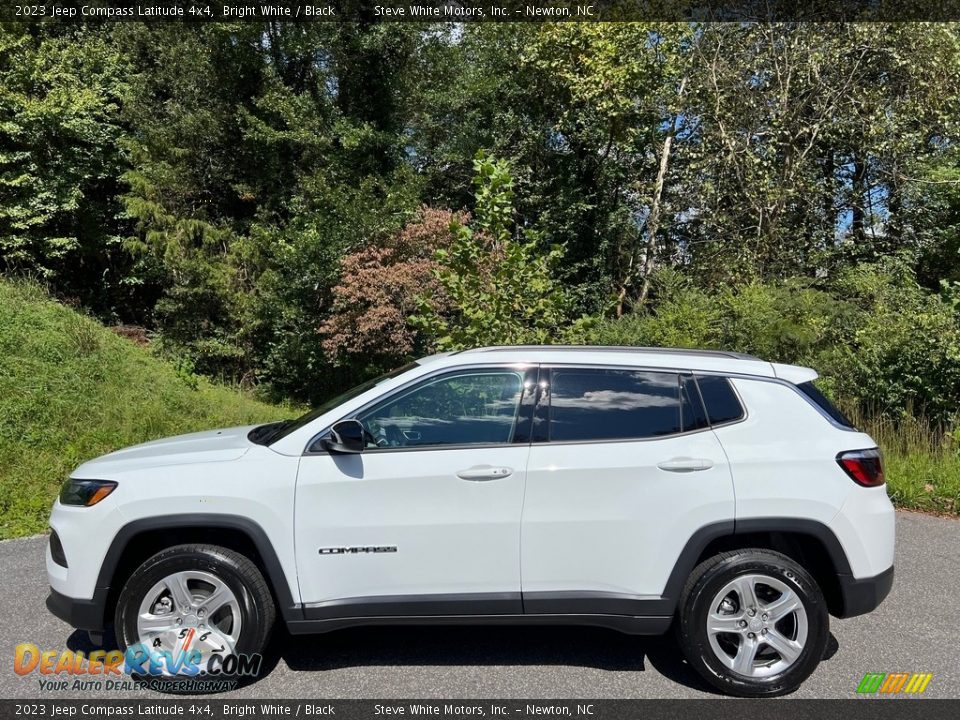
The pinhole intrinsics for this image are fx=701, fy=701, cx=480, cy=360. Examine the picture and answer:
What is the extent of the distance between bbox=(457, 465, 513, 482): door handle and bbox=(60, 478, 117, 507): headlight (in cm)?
179

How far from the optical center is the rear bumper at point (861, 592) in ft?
11.6

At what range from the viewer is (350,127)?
15.7 metres

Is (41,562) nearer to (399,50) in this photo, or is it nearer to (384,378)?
(384,378)

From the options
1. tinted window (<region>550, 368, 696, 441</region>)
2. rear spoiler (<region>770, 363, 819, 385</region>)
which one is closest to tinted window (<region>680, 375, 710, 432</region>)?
tinted window (<region>550, 368, 696, 441</region>)

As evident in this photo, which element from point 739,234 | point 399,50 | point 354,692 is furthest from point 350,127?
point 354,692

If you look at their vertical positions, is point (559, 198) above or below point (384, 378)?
above

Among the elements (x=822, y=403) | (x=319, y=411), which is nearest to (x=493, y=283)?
(x=319, y=411)

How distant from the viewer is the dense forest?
45.4ft

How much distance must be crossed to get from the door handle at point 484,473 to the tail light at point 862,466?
5.60 feet

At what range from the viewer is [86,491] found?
3623 mm

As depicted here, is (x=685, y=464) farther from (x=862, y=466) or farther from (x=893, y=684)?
(x=893, y=684)

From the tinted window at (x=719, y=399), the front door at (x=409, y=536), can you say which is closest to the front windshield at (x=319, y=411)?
the front door at (x=409, y=536)

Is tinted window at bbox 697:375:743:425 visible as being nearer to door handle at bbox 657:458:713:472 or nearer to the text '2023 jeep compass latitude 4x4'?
the text '2023 jeep compass latitude 4x4'

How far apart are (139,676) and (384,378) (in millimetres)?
1960
